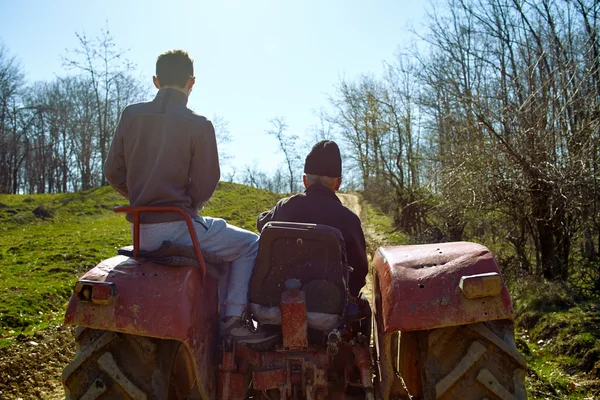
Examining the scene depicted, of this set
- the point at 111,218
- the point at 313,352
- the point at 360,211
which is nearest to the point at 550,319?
the point at 313,352

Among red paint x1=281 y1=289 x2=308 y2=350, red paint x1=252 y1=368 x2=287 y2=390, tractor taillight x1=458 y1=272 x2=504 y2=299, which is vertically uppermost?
tractor taillight x1=458 y1=272 x2=504 y2=299

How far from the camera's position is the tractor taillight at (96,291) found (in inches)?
107

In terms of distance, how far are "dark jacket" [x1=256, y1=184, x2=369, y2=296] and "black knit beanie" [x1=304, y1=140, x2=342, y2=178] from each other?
0.62 ft

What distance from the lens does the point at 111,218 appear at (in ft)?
64.8

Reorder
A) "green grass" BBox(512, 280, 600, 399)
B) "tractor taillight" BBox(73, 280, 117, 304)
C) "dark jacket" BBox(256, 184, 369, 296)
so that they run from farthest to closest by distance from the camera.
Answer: "green grass" BBox(512, 280, 600, 399)
"dark jacket" BBox(256, 184, 369, 296)
"tractor taillight" BBox(73, 280, 117, 304)

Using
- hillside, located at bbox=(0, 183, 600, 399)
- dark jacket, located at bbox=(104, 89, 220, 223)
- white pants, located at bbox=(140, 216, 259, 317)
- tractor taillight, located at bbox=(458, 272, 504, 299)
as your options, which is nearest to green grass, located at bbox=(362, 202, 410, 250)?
hillside, located at bbox=(0, 183, 600, 399)

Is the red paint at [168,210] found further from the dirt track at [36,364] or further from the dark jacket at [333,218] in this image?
the dirt track at [36,364]

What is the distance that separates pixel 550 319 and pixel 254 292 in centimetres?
430

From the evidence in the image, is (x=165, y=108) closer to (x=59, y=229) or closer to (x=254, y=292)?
(x=254, y=292)

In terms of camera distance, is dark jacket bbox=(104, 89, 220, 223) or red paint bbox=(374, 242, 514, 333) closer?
red paint bbox=(374, 242, 514, 333)

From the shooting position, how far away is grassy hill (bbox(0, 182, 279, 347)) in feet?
23.0

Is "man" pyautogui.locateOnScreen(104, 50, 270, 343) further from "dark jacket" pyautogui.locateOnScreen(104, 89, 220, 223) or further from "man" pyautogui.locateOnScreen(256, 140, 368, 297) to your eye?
"man" pyautogui.locateOnScreen(256, 140, 368, 297)

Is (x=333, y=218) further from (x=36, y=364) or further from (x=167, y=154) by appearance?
(x=36, y=364)

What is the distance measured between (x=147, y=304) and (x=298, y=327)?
2.73 feet
